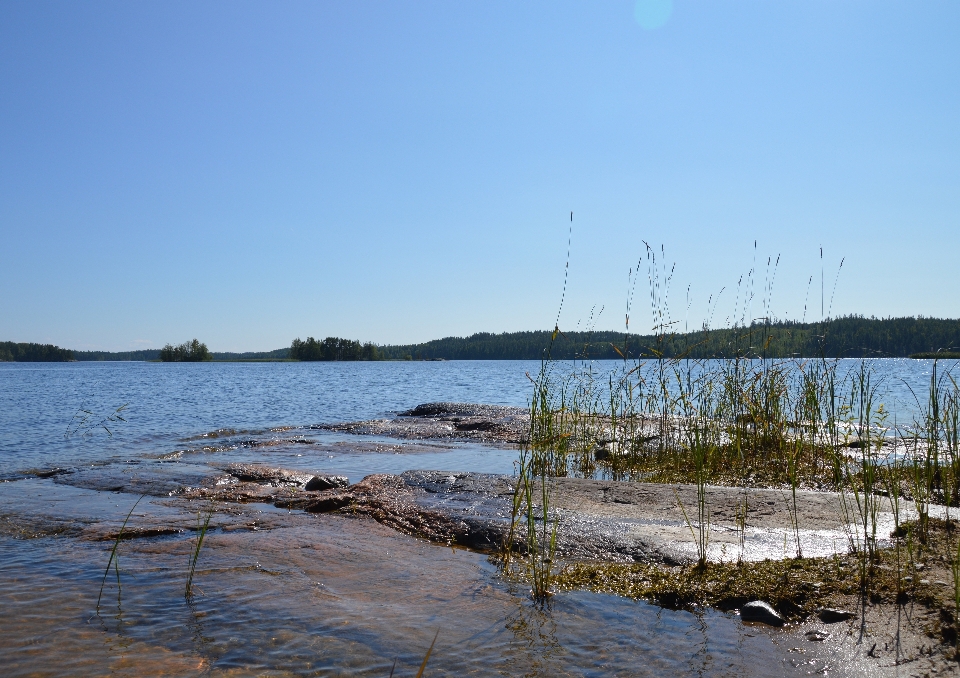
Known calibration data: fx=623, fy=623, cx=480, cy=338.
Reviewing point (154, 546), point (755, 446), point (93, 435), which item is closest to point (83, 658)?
point (154, 546)

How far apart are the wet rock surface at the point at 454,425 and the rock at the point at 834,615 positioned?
8985 mm

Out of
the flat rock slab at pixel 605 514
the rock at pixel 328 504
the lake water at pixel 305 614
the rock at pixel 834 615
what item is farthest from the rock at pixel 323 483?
the rock at pixel 834 615

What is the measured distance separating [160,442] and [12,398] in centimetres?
1514

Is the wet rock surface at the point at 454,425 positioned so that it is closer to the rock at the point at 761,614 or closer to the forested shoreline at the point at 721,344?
the forested shoreline at the point at 721,344

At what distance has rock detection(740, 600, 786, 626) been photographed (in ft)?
11.5

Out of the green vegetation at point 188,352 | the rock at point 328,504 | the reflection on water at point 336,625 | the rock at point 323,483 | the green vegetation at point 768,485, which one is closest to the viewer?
the reflection on water at point 336,625

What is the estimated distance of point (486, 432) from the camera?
14.5m

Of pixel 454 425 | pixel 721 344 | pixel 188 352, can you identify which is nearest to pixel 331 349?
pixel 188 352

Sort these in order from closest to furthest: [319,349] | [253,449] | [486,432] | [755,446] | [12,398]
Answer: [755,446]
[253,449]
[486,432]
[12,398]
[319,349]

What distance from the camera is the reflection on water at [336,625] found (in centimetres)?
303

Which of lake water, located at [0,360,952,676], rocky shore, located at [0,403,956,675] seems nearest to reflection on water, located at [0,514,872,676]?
lake water, located at [0,360,952,676]

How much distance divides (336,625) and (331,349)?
349 feet

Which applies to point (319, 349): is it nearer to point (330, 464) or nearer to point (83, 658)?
point (330, 464)

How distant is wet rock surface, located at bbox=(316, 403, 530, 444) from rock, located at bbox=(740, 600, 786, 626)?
8843 mm
